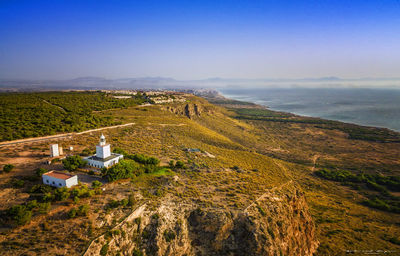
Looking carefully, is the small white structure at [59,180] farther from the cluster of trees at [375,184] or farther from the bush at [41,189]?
the cluster of trees at [375,184]

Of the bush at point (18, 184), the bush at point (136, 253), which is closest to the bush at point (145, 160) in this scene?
the bush at point (18, 184)

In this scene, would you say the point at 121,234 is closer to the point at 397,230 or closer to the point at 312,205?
the point at 312,205

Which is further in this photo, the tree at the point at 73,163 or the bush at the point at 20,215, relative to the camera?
the tree at the point at 73,163

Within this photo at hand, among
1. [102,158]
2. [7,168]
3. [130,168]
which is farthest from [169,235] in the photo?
[7,168]

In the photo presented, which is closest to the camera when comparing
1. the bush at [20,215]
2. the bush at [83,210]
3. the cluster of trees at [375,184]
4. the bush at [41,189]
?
the bush at [20,215]

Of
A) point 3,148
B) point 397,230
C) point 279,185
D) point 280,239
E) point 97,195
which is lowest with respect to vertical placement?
point 397,230

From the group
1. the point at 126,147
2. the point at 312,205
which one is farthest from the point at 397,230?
the point at 126,147

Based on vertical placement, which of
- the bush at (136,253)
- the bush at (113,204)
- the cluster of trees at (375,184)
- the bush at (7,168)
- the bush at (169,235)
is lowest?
the cluster of trees at (375,184)
